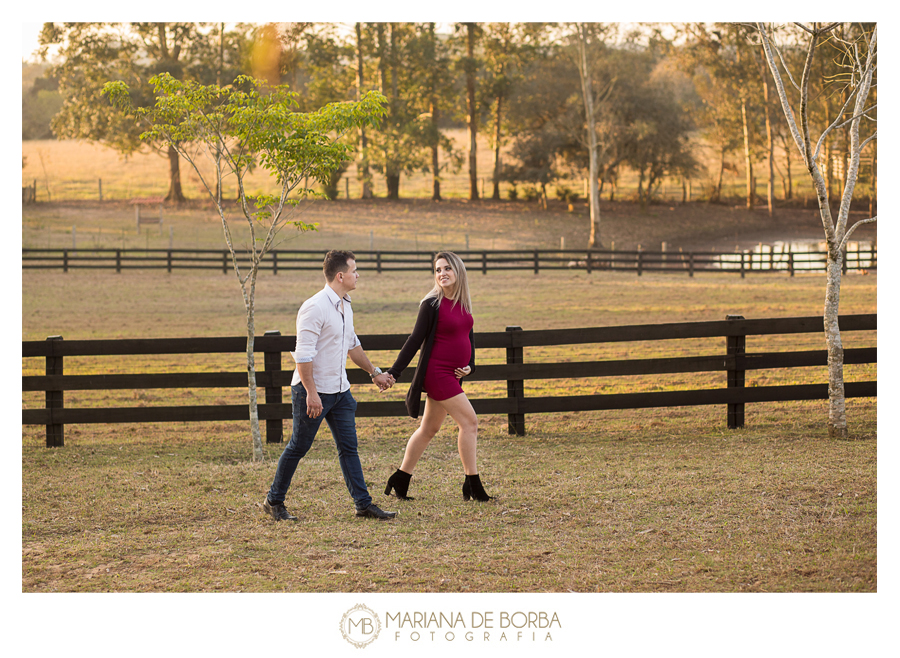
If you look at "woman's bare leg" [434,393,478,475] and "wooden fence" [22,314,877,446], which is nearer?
"woman's bare leg" [434,393,478,475]

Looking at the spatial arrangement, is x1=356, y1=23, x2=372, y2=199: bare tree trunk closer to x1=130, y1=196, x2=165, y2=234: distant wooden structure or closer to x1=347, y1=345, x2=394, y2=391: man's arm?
x1=130, y1=196, x2=165, y2=234: distant wooden structure

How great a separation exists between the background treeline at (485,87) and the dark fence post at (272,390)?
1254 inches

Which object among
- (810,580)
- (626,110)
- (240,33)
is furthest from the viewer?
(626,110)

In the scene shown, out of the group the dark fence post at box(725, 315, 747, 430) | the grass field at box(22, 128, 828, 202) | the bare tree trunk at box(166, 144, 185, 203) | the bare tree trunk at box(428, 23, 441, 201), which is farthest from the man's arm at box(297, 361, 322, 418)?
the bare tree trunk at box(166, 144, 185, 203)

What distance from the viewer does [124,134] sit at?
38375mm

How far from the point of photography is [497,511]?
16.2 ft

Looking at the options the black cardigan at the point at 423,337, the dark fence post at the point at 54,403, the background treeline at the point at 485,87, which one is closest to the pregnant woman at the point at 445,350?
the black cardigan at the point at 423,337

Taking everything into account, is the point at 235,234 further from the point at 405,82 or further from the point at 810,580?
the point at 810,580

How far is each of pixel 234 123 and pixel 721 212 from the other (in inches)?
1659

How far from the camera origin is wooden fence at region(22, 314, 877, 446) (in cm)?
669

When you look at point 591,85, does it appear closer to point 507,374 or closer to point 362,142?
point 362,142
